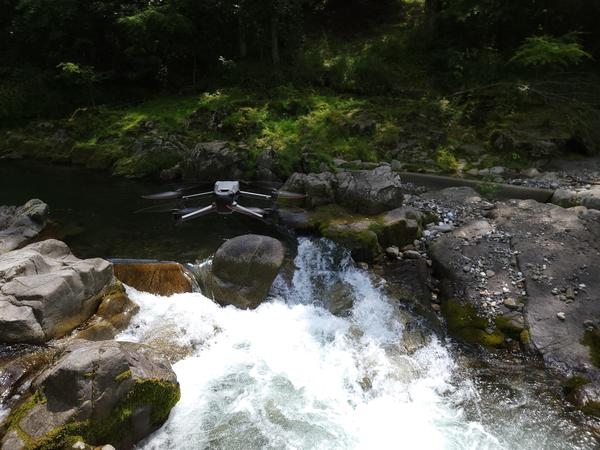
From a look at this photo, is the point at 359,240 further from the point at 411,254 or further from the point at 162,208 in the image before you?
the point at 162,208

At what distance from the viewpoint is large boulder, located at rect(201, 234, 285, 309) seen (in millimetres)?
7461

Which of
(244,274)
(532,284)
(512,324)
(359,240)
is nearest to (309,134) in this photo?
(359,240)

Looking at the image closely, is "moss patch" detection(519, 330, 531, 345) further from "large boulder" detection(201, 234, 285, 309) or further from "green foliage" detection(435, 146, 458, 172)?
"green foliage" detection(435, 146, 458, 172)

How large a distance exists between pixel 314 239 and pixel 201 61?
14713 millimetres

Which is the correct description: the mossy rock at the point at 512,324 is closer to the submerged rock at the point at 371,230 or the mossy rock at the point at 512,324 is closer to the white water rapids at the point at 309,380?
the white water rapids at the point at 309,380

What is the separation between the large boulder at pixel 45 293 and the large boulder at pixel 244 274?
5.69 ft

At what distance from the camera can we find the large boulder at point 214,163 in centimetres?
1259

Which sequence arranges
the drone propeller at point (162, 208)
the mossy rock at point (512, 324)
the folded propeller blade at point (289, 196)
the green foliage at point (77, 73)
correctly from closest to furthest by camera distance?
the mossy rock at point (512, 324)
the drone propeller at point (162, 208)
the folded propeller blade at point (289, 196)
the green foliage at point (77, 73)

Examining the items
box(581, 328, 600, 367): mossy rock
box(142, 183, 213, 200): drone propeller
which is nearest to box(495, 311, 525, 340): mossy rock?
box(581, 328, 600, 367): mossy rock

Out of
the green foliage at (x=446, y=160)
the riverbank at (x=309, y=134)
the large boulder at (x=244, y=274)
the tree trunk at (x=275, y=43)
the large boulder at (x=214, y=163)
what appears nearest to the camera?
the large boulder at (x=244, y=274)

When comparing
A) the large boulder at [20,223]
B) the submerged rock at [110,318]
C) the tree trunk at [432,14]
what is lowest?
the submerged rock at [110,318]

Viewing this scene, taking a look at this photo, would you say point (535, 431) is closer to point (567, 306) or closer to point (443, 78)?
point (567, 306)

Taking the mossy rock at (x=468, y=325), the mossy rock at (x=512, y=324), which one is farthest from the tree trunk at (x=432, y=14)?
the mossy rock at (x=512, y=324)

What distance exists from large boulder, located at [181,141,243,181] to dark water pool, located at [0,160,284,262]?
4.33 ft
